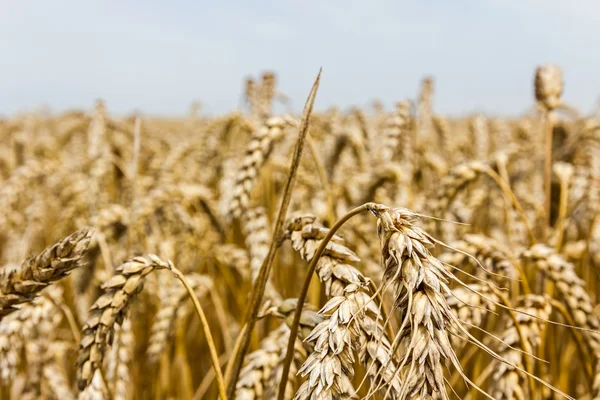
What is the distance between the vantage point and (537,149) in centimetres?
443

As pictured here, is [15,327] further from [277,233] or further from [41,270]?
[277,233]

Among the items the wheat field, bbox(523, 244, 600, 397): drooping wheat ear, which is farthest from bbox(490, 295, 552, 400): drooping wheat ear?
bbox(523, 244, 600, 397): drooping wheat ear

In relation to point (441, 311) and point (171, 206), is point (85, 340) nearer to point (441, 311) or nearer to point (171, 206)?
point (441, 311)

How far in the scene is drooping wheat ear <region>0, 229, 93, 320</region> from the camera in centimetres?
84

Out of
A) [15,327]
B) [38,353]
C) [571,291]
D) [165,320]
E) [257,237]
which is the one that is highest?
[571,291]

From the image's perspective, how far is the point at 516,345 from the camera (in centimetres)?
118

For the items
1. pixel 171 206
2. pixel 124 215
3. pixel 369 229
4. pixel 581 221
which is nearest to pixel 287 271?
pixel 369 229

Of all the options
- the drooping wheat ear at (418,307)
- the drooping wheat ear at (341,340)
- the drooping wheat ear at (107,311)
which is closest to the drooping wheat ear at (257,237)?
the drooping wheat ear at (107,311)

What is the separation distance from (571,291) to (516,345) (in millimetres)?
228

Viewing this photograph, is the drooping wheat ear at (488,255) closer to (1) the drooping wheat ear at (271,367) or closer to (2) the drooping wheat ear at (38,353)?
(1) the drooping wheat ear at (271,367)

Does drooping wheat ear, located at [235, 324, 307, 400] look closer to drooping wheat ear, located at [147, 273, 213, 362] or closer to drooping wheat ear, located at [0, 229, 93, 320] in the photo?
drooping wheat ear, located at [0, 229, 93, 320]

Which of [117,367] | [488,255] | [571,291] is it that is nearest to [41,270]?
[117,367]

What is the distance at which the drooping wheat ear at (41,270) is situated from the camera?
0.84m

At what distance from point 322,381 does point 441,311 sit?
0.15m
